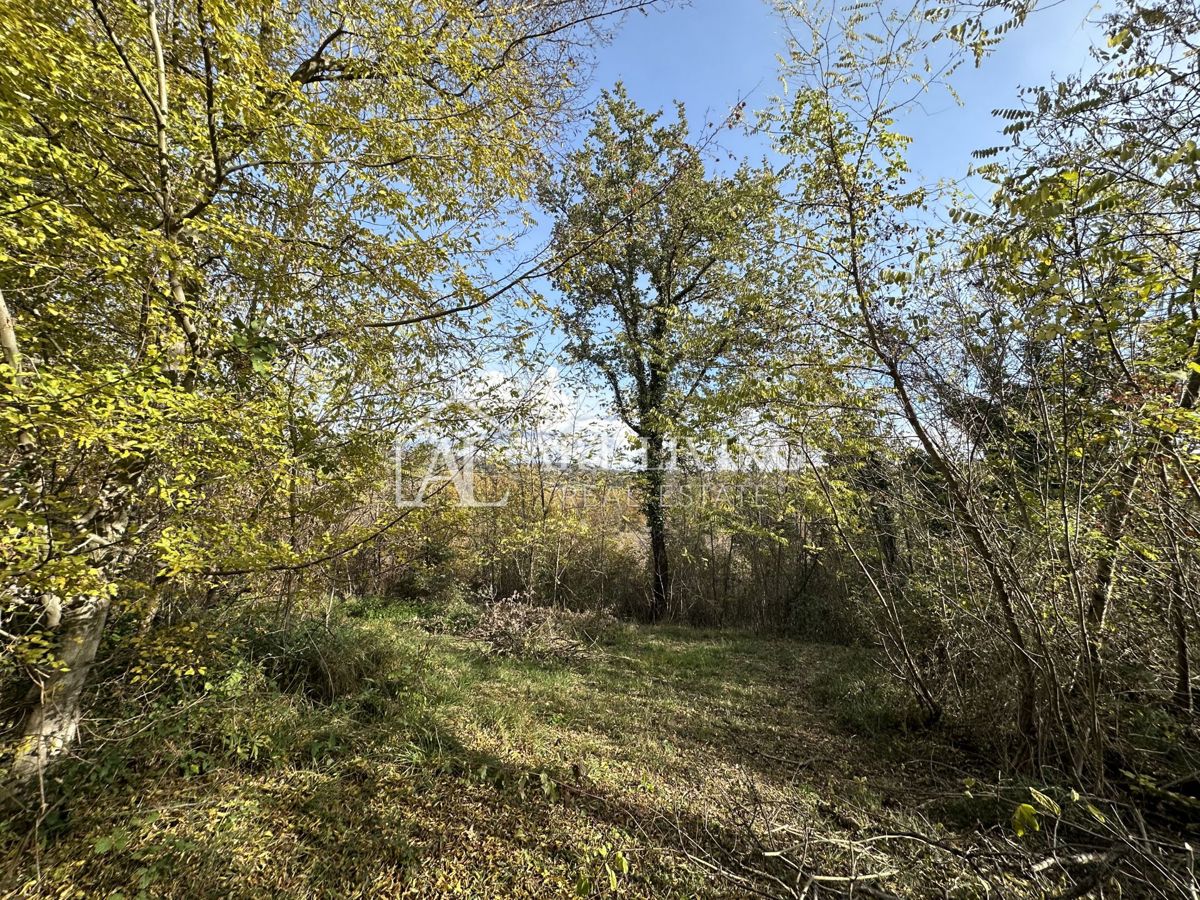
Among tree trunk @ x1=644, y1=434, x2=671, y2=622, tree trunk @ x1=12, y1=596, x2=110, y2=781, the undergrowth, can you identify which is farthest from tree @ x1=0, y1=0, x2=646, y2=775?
tree trunk @ x1=644, y1=434, x2=671, y2=622

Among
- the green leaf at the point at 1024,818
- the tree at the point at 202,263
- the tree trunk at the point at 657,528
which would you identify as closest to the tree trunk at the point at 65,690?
the tree at the point at 202,263

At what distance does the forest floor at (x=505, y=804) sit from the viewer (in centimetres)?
203

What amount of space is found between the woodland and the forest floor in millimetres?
24

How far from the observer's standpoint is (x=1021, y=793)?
106 inches

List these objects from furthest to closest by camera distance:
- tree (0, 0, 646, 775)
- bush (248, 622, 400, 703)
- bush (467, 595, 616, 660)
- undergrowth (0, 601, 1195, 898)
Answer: bush (467, 595, 616, 660), bush (248, 622, 400, 703), undergrowth (0, 601, 1195, 898), tree (0, 0, 646, 775)

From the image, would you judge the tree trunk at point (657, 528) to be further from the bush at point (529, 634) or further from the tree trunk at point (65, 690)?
the tree trunk at point (65, 690)

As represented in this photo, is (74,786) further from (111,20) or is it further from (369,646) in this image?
(111,20)

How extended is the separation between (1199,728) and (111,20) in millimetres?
6445

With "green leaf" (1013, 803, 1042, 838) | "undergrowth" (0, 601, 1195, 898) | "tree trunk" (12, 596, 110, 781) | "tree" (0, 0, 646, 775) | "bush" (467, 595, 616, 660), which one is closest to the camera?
"green leaf" (1013, 803, 1042, 838)

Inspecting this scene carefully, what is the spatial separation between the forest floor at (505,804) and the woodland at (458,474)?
0.08 ft

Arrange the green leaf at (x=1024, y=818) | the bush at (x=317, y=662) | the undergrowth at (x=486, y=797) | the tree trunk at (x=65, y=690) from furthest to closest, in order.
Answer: the bush at (x=317, y=662) → the tree trunk at (x=65, y=690) → the undergrowth at (x=486, y=797) → the green leaf at (x=1024, y=818)

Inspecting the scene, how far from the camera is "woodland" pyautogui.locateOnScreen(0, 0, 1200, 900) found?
1869 millimetres

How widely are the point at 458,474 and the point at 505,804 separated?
98.8 inches

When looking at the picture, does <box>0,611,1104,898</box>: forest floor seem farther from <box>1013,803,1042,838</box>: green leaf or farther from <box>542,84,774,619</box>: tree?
<box>542,84,774,619</box>: tree
